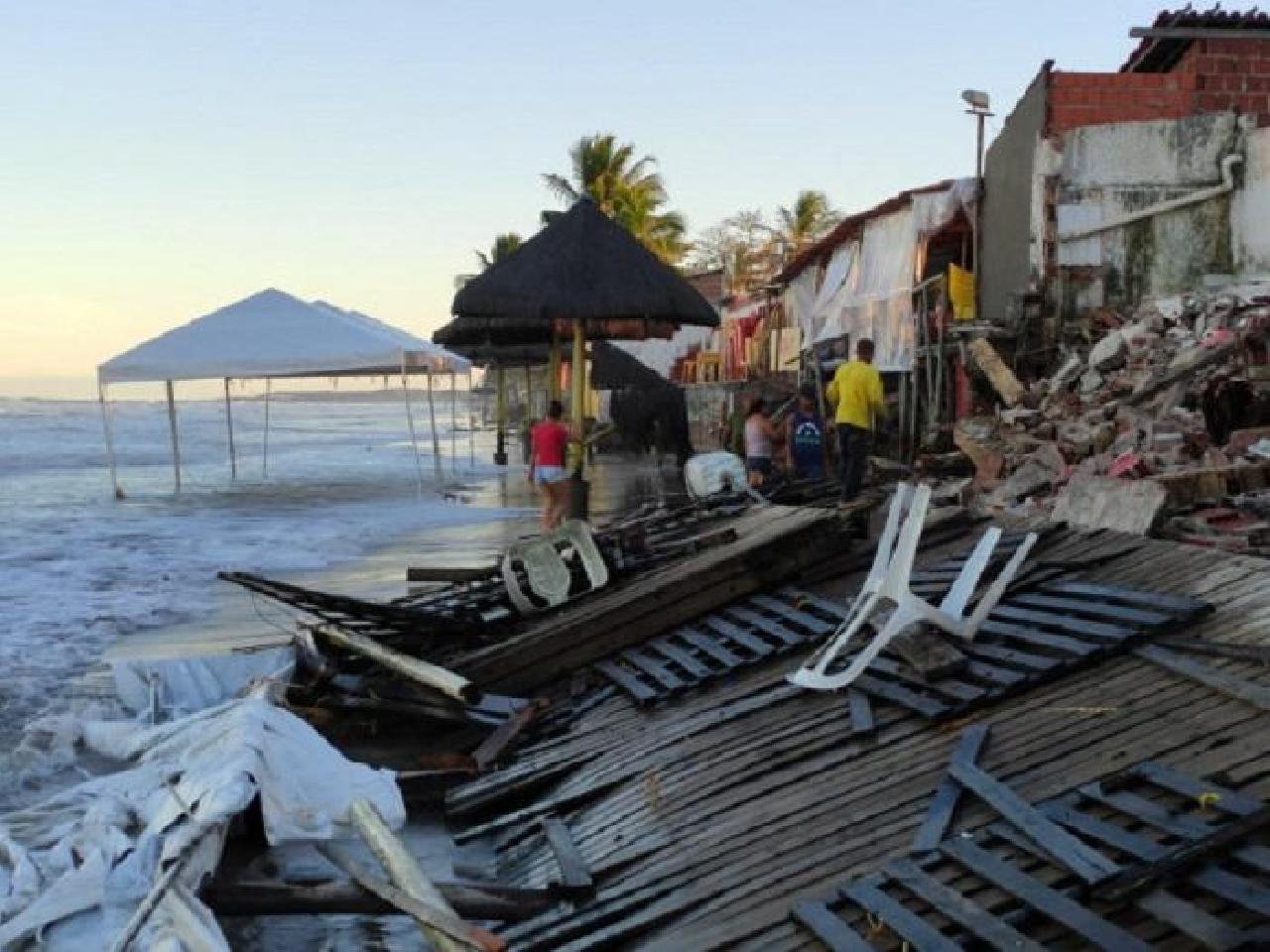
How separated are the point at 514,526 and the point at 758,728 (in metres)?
10.8

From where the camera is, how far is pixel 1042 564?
6266 mm

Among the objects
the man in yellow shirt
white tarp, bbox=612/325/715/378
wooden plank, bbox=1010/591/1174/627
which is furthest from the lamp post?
white tarp, bbox=612/325/715/378

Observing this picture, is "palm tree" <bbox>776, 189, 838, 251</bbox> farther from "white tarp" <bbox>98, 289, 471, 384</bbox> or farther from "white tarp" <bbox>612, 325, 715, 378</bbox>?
"white tarp" <bbox>98, 289, 471, 384</bbox>

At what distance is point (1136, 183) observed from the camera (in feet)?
45.6

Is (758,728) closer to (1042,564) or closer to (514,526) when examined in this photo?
(1042,564)

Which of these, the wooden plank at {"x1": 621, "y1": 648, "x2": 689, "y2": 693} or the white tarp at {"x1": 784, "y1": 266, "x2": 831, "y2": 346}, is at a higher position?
the white tarp at {"x1": 784, "y1": 266, "x2": 831, "y2": 346}

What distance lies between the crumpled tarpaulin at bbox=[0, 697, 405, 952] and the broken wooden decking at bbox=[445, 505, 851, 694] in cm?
150

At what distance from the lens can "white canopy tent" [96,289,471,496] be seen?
20.1 metres

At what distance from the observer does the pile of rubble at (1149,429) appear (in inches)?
277

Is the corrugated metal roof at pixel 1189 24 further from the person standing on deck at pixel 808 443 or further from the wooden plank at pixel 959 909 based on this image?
the wooden plank at pixel 959 909

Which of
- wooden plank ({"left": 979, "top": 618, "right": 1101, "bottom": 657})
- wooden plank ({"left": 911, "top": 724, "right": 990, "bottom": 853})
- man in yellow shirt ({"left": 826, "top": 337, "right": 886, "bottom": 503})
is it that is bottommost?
wooden plank ({"left": 911, "top": 724, "right": 990, "bottom": 853})

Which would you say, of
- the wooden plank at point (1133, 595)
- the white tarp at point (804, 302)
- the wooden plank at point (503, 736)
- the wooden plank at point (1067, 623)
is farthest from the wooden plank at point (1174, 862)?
the white tarp at point (804, 302)

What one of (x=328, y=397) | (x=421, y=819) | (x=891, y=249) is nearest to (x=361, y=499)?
(x=891, y=249)

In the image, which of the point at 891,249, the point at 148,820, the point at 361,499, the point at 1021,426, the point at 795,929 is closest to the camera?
the point at 795,929
